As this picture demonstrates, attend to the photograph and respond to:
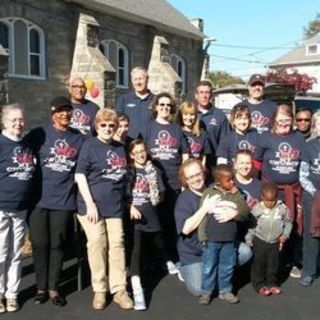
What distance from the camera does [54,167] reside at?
4.69 meters

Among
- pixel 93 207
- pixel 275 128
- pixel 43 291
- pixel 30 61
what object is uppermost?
pixel 30 61

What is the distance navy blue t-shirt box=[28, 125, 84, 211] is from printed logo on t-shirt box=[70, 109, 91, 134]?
97 centimetres

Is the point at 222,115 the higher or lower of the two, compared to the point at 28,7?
lower

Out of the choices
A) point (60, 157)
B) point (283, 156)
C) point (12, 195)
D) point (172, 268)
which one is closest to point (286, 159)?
point (283, 156)

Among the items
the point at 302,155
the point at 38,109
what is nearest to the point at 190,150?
the point at 302,155

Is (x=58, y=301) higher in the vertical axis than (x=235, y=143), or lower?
lower

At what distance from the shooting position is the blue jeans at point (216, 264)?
4867mm

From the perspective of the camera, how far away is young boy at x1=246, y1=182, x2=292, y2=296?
514 cm

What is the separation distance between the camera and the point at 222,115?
6.26 metres

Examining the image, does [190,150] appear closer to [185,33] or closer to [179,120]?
[179,120]

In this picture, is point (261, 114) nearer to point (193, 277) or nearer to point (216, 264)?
point (216, 264)

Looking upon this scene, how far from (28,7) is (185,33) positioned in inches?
424

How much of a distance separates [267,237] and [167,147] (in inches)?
55.3

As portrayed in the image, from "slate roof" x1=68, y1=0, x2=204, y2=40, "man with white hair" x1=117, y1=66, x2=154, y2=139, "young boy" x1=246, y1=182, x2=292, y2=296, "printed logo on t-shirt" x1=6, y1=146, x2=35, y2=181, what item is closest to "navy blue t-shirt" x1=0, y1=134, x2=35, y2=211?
"printed logo on t-shirt" x1=6, y1=146, x2=35, y2=181
